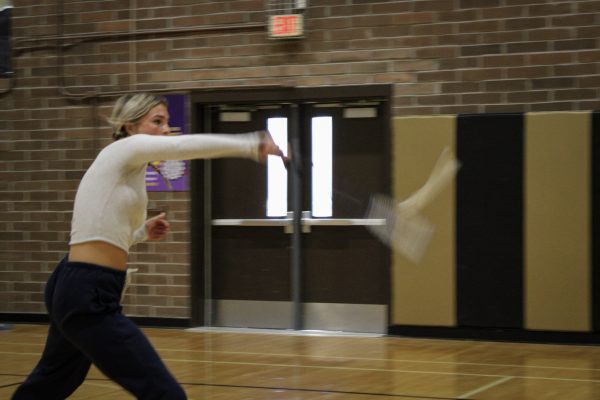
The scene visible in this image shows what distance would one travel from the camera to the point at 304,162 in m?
9.09

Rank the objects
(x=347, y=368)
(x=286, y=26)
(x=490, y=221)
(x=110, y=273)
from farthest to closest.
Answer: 1. (x=286, y=26)
2. (x=490, y=221)
3. (x=347, y=368)
4. (x=110, y=273)

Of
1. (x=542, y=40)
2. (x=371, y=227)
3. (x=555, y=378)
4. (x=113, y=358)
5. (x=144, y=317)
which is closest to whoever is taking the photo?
(x=113, y=358)

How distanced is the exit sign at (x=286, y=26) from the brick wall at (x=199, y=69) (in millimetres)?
97

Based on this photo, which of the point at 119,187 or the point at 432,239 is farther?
the point at 432,239

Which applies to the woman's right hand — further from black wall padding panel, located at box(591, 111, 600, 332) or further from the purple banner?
the purple banner

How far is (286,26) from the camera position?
29.2 feet

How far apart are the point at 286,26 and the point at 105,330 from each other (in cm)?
605

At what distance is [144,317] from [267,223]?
1.59 meters

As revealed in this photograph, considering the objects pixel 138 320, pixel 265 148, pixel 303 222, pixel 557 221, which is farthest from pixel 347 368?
pixel 265 148

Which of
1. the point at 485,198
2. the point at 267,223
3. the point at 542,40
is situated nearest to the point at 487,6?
the point at 542,40

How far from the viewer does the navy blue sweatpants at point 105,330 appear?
322 centimetres

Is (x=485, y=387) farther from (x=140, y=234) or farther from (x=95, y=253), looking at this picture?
(x=95, y=253)

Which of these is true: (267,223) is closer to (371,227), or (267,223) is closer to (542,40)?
(371,227)

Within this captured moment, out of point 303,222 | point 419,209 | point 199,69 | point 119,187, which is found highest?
point 199,69
